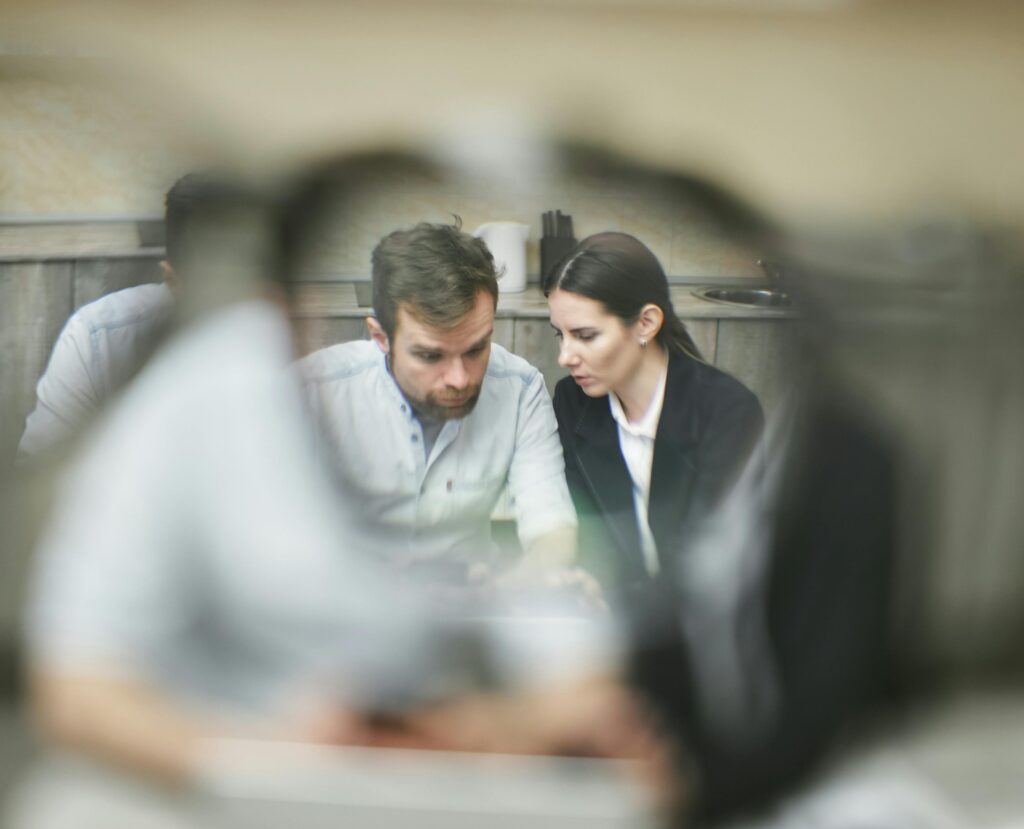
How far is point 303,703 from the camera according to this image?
2.53 feet

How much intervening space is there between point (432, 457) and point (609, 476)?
17 cm

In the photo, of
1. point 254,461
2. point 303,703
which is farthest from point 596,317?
point 303,703

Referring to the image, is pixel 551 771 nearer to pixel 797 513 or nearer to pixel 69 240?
pixel 797 513

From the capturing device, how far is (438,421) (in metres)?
0.76

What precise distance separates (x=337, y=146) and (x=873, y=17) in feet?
1.68

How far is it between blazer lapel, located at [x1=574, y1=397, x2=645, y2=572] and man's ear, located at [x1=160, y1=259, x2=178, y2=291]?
407 mm

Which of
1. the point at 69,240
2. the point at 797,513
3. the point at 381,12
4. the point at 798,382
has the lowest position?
the point at 797,513

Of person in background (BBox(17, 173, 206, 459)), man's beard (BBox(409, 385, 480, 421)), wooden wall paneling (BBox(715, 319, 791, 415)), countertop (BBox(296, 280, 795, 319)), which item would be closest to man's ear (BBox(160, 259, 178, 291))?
person in background (BBox(17, 173, 206, 459))

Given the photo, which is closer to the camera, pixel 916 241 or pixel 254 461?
pixel 254 461

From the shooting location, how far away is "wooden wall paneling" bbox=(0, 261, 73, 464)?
0.80 m

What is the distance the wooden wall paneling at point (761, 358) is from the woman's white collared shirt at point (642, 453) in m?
0.07

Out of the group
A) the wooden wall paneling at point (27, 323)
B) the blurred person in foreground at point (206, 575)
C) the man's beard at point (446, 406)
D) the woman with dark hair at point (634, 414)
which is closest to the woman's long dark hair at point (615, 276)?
the woman with dark hair at point (634, 414)

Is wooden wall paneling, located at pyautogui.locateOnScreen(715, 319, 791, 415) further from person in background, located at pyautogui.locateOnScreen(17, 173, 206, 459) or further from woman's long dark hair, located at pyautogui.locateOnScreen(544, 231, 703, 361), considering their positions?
person in background, located at pyautogui.locateOnScreen(17, 173, 206, 459)

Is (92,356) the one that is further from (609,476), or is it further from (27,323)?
(609,476)
